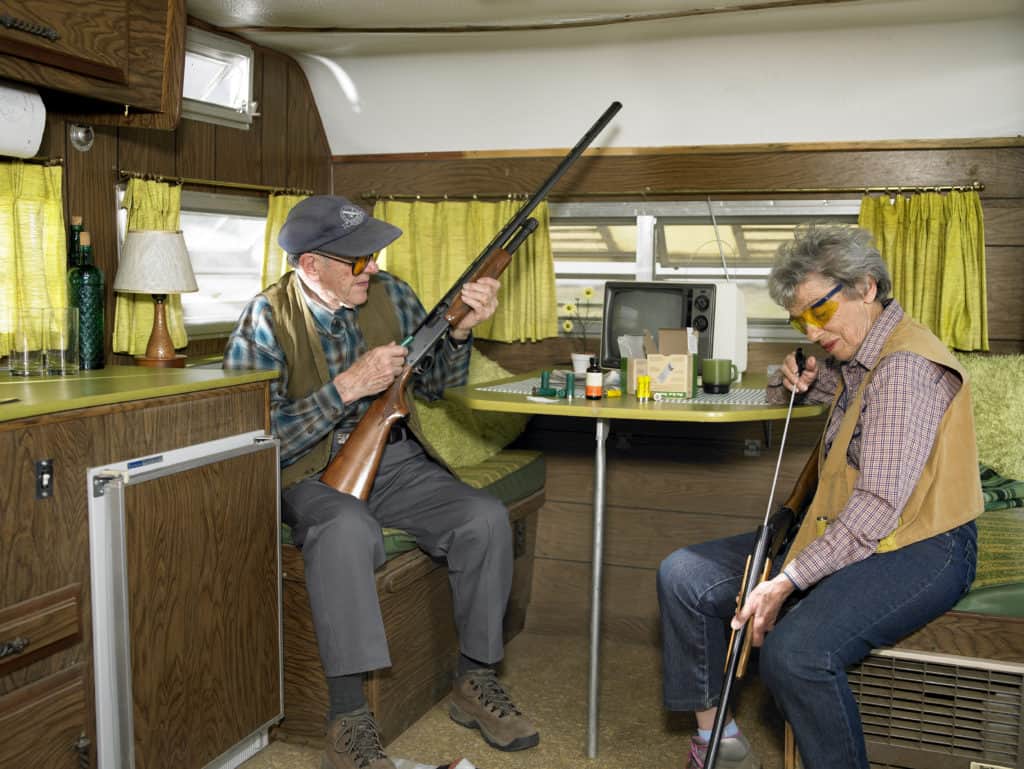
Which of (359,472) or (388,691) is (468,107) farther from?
(388,691)

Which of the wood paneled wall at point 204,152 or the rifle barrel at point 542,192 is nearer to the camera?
the wood paneled wall at point 204,152

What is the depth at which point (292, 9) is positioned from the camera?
3.13 m

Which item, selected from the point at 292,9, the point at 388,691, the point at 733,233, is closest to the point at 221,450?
the point at 388,691

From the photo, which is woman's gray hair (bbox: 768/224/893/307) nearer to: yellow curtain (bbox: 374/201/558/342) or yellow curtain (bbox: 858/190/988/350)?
yellow curtain (bbox: 858/190/988/350)

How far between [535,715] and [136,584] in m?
1.29

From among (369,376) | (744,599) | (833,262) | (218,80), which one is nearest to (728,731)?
(744,599)

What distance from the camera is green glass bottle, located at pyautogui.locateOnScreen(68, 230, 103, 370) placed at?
109 inches

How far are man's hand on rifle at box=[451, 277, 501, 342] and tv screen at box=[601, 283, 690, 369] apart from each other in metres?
0.57

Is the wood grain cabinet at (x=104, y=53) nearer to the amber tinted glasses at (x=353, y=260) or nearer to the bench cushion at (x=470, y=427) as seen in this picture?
the amber tinted glasses at (x=353, y=260)

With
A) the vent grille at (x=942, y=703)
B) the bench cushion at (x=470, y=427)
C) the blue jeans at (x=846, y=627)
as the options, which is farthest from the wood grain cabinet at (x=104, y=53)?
the vent grille at (x=942, y=703)

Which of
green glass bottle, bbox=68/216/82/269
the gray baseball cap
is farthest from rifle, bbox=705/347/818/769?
green glass bottle, bbox=68/216/82/269

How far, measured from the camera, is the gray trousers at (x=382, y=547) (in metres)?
2.55

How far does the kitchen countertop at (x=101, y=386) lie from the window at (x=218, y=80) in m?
1.06

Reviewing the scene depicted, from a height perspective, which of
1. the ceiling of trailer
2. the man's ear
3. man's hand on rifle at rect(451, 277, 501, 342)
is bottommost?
man's hand on rifle at rect(451, 277, 501, 342)
